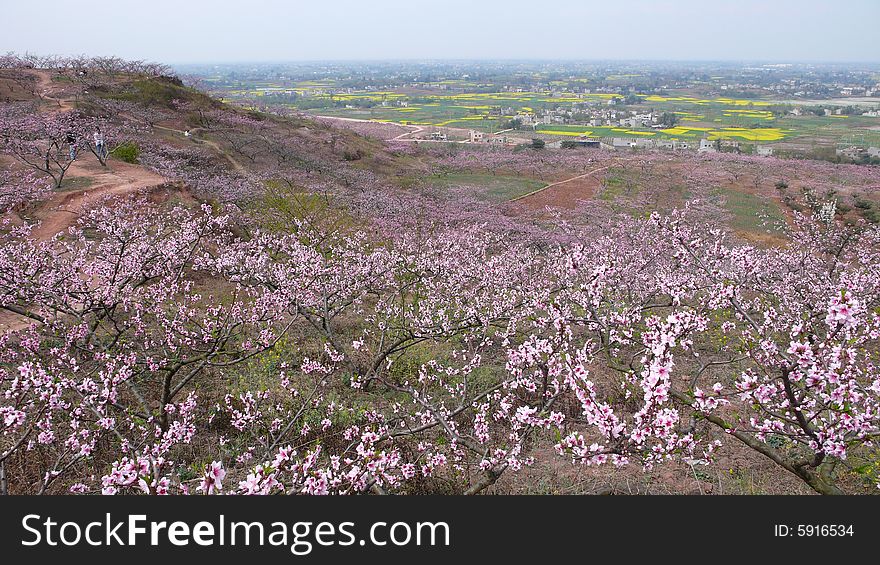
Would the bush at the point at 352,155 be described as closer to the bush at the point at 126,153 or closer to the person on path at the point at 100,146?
the bush at the point at 126,153

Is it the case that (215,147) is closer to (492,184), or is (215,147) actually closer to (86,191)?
(86,191)

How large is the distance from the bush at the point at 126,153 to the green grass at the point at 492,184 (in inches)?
866

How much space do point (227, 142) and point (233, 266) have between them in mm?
32815

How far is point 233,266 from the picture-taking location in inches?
544

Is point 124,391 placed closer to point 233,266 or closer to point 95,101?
point 233,266

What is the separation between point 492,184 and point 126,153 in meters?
28.6

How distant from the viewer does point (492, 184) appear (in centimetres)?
4484

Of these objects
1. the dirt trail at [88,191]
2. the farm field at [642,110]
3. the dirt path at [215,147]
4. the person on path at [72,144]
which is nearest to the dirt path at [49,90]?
the dirt path at [215,147]

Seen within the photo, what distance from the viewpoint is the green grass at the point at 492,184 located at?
1585 inches

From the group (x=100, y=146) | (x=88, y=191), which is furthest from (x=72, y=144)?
(x=88, y=191)

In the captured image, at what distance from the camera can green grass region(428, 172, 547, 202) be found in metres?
40.3

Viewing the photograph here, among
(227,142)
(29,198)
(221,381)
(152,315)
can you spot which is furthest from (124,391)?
(227,142)

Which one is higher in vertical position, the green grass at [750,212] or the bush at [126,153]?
the bush at [126,153]

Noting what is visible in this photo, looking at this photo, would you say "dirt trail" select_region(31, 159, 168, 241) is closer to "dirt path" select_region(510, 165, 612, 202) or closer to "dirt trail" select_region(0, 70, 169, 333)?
"dirt trail" select_region(0, 70, 169, 333)
